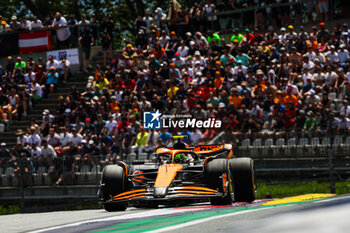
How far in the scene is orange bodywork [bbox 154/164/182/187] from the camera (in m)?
10.4

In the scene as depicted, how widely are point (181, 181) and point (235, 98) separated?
866cm

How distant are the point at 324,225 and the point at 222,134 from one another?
49.7ft

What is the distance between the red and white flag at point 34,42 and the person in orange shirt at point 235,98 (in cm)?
1114

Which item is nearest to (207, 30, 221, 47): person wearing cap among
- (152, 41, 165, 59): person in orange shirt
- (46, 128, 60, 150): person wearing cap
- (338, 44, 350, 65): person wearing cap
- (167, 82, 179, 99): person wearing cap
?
(152, 41, 165, 59): person in orange shirt

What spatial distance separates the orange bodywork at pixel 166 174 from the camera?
10.4 meters

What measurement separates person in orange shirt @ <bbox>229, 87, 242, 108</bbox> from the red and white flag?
36.6 ft

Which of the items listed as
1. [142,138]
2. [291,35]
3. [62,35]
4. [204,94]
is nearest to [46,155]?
[142,138]

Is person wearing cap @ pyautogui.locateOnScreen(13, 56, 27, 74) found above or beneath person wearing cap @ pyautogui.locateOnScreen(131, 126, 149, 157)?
above

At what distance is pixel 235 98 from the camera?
19.0 metres

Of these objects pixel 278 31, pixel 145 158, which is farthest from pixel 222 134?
pixel 278 31

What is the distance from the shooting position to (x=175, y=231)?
265 inches

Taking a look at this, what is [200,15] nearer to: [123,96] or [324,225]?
[123,96]

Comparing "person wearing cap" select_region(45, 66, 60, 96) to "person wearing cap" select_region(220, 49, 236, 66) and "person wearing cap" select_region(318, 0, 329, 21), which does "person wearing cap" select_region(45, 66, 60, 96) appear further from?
"person wearing cap" select_region(318, 0, 329, 21)

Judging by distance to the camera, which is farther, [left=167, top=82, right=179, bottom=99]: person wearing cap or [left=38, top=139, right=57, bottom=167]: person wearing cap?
[left=167, top=82, right=179, bottom=99]: person wearing cap
